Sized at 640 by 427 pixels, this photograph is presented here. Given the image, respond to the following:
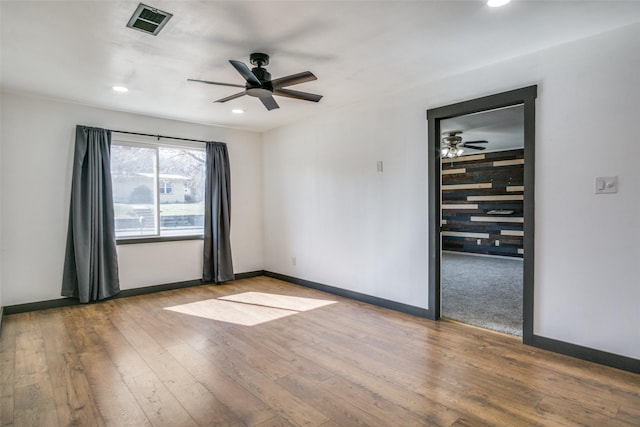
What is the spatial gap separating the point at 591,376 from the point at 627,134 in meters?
1.76

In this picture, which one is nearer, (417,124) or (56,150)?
(417,124)

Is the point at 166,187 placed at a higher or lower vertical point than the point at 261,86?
lower

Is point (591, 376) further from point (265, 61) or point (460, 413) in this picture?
point (265, 61)

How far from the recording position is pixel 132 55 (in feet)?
9.82

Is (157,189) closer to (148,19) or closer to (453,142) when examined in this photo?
(148,19)

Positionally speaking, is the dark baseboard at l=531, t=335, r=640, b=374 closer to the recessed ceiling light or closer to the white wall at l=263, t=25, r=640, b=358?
the white wall at l=263, t=25, r=640, b=358

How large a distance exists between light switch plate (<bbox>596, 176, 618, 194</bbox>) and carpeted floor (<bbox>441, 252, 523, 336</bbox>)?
4.83 ft

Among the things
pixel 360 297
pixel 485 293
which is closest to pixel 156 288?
pixel 360 297

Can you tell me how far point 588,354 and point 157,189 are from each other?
17.2 feet

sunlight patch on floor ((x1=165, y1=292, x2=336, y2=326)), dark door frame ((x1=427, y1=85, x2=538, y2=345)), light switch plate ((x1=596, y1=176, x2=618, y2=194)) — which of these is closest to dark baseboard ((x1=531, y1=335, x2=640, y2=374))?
dark door frame ((x1=427, y1=85, x2=538, y2=345))

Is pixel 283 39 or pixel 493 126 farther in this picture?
pixel 493 126

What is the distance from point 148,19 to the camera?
7.86 ft

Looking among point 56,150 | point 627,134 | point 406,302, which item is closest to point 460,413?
point 406,302

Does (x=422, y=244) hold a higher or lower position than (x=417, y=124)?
lower
